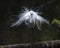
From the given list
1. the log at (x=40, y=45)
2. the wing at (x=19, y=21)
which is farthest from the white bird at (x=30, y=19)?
the log at (x=40, y=45)

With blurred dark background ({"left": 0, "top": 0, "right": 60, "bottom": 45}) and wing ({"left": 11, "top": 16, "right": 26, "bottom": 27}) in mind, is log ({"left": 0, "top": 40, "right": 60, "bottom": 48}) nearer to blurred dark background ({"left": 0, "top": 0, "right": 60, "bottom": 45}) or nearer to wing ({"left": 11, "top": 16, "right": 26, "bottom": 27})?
blurred dark background ({"left": 0, "top": 0, "right": 60, "bottom": 45})

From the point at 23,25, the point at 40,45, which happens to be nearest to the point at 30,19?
the point at 23,25

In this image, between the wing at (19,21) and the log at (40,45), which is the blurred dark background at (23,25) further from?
the log at (40,45)

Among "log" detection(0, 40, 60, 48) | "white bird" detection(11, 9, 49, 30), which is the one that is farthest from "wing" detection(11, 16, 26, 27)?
"log" detection(0, 40, 60, 48)

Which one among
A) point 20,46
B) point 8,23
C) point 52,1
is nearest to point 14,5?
point 8,23

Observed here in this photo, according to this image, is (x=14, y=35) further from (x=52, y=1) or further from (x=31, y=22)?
(x=52, y=1)
